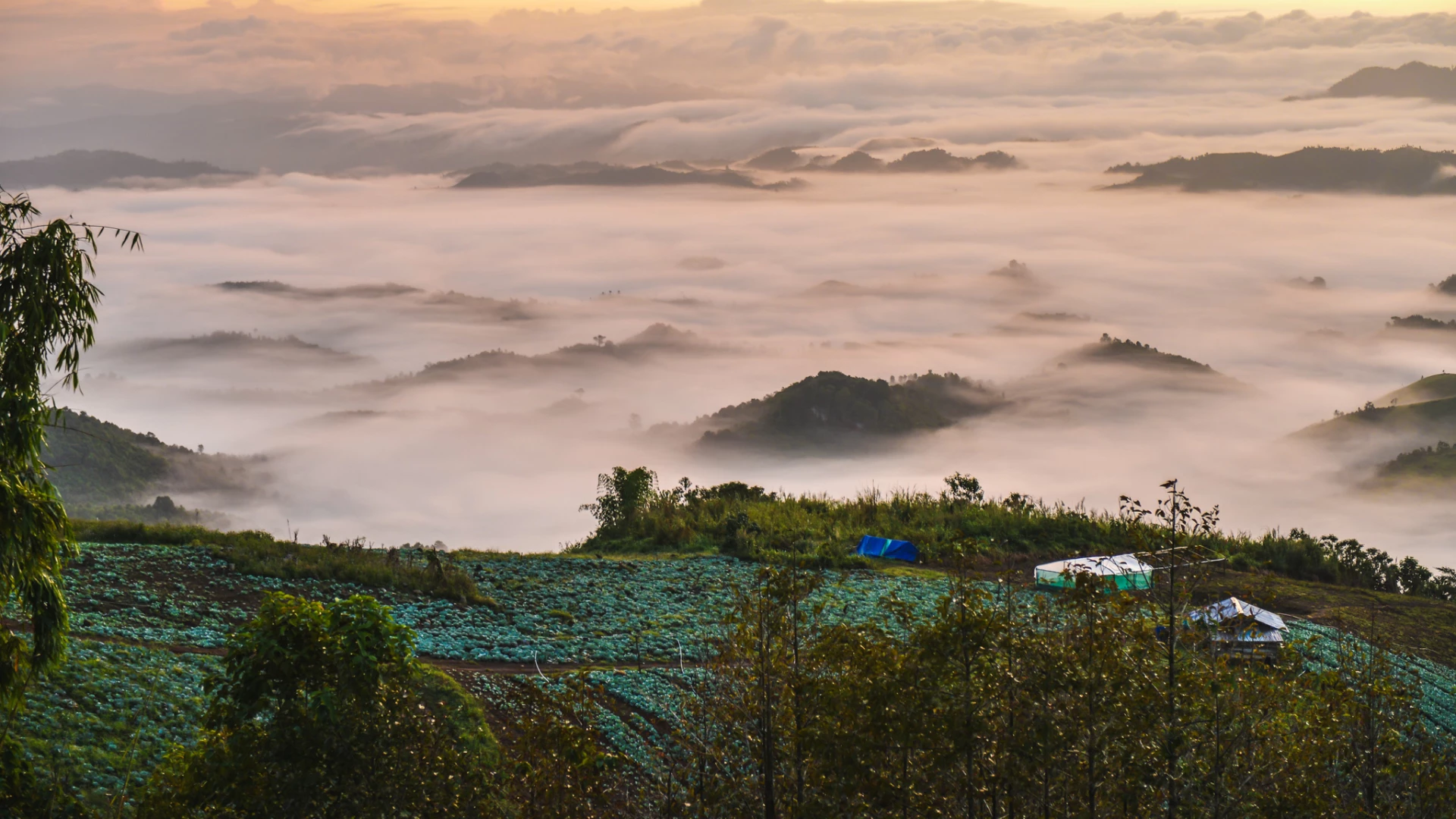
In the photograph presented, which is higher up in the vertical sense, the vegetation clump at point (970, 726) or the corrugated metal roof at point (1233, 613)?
the corrugated metal roof at point (1233, 613)

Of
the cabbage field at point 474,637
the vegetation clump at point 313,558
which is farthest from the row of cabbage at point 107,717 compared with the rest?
the vegetation clump at point 313,558

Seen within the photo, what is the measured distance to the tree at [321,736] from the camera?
8539mm

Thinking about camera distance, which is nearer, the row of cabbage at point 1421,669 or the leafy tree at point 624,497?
the row of cabbage at point 1421,669

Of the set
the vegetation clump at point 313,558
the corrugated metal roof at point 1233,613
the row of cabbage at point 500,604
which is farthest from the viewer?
the vegetation clump at point 313,558

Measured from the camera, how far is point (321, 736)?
8.52 metres

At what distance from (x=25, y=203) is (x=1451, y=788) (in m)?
15.4

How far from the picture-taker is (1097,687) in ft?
31.6

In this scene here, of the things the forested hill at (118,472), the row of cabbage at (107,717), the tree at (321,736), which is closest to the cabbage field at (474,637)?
the row of cabbage at (107,717)

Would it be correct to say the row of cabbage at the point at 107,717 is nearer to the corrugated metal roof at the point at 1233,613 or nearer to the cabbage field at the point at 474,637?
the cabbage field at the point at 474,637

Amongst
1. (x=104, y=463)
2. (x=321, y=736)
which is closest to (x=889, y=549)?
(x=321, y=736)

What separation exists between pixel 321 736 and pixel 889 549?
892 inches

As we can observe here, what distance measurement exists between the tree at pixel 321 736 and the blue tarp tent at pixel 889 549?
21.7m

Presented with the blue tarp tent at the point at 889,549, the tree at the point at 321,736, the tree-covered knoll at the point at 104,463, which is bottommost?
the tree at the point at 321,736

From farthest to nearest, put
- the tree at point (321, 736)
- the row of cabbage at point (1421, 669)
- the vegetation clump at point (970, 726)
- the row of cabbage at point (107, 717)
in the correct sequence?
the row of cabbage at point (1421, 669) → the row of cabbage at point (107, 717) → the vegetation clump at point (970, 726) → the tree at point (321, 736)
